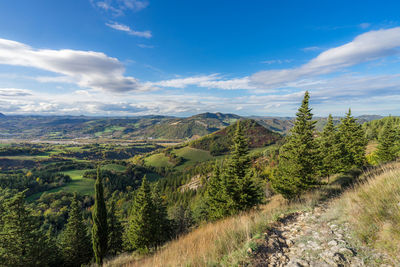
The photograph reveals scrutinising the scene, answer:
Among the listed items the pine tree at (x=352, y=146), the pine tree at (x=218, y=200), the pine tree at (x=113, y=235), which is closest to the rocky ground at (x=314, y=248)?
the pine tree at (x=218, y=200)

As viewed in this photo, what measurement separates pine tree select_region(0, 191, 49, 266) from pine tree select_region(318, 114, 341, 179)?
46428mm

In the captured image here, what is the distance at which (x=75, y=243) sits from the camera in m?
30.5

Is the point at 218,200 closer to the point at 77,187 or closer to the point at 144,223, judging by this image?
the point at 144,223

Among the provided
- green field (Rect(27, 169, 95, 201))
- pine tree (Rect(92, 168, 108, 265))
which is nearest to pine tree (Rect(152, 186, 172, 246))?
pine tree (Rect(92, 168, 108, 265))

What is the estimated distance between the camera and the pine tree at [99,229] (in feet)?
78.6

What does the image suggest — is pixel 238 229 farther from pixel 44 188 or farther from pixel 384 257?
pixel 44 188

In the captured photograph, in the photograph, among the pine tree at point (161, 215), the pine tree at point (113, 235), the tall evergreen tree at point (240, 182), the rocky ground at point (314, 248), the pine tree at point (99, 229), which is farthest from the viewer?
the pine tree at point (113, 235)

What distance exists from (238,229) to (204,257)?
2210 millimetres

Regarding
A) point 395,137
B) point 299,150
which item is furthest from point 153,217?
point 395,137

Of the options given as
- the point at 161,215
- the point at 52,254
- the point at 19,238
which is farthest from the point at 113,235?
the point at 19,238

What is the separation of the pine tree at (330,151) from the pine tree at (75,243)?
46186mm

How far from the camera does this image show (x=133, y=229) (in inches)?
1105

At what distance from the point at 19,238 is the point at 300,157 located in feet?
127

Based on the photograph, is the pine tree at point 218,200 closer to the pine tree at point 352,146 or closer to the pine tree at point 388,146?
the pine tree at point 352,146
